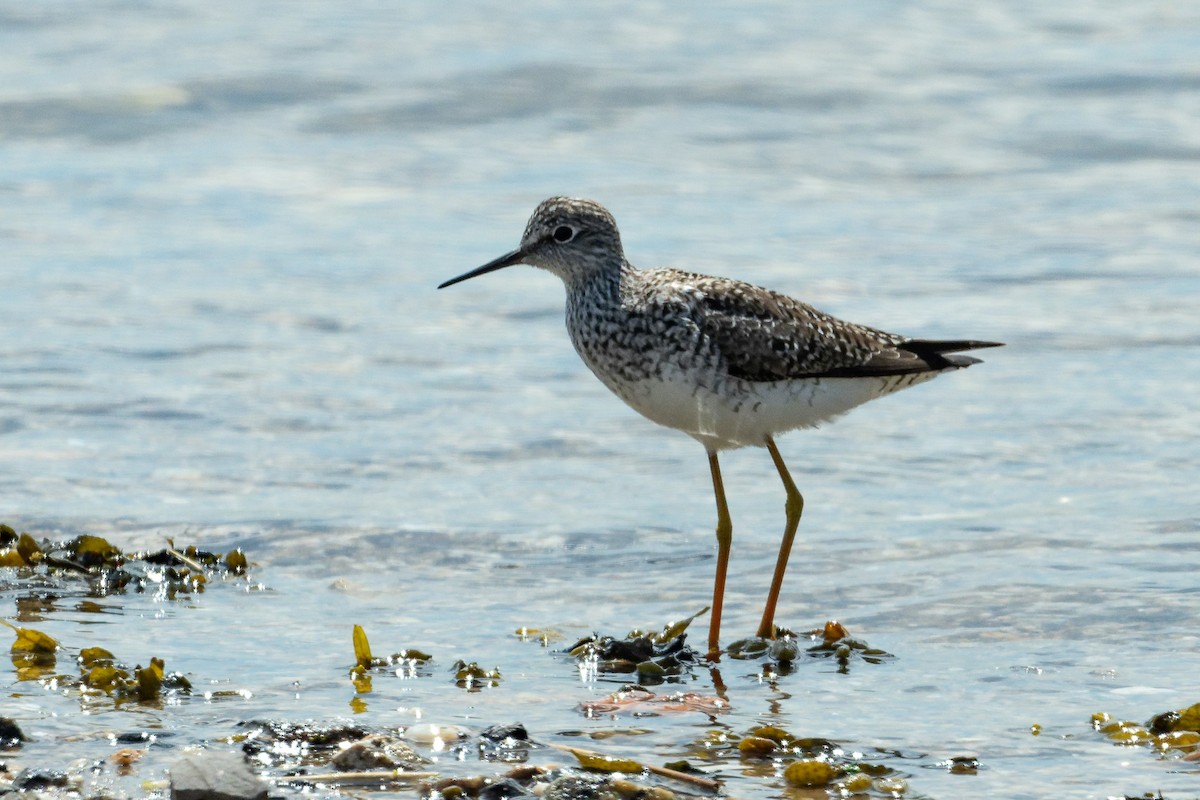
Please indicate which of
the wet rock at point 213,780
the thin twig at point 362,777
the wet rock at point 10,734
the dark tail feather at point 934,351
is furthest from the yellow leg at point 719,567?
the wet rock at point 10,734

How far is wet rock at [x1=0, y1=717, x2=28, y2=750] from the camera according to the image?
5473 mm

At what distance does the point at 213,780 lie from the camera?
16.0 feet

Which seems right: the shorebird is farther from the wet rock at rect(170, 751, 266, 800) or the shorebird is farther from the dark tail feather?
the wet rock at rect(170, 751, 266, 800)

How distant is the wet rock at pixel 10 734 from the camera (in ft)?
18.0

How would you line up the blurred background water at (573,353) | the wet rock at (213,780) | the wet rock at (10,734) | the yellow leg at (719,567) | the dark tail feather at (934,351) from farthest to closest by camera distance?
1. the dark tail feather at (934,351)
2. the yellow leg at (719,567)
3. the blurred background water at (573,353)
4. the wet rock at (10,734)
5. the wet rock at (213,780)

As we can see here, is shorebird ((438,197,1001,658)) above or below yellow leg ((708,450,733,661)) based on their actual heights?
above

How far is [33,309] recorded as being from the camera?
12.2 metres

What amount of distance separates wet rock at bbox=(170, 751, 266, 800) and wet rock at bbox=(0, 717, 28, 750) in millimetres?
774

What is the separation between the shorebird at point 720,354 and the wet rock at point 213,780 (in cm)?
265

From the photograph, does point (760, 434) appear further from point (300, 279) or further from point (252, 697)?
point (300, 279)

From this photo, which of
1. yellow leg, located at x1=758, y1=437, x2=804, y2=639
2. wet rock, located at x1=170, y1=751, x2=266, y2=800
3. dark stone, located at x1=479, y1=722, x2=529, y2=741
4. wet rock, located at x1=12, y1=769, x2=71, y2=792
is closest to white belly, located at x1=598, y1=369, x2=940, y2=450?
yellow leg, located at x1=758, y1=437, x2=804, y2=639

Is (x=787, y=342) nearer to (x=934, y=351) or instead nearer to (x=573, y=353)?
(x=934, y=351)

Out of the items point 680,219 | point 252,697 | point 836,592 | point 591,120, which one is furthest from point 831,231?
point 252,697

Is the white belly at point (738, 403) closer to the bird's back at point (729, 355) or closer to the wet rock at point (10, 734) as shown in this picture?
the bird's back at point (729, 355)
